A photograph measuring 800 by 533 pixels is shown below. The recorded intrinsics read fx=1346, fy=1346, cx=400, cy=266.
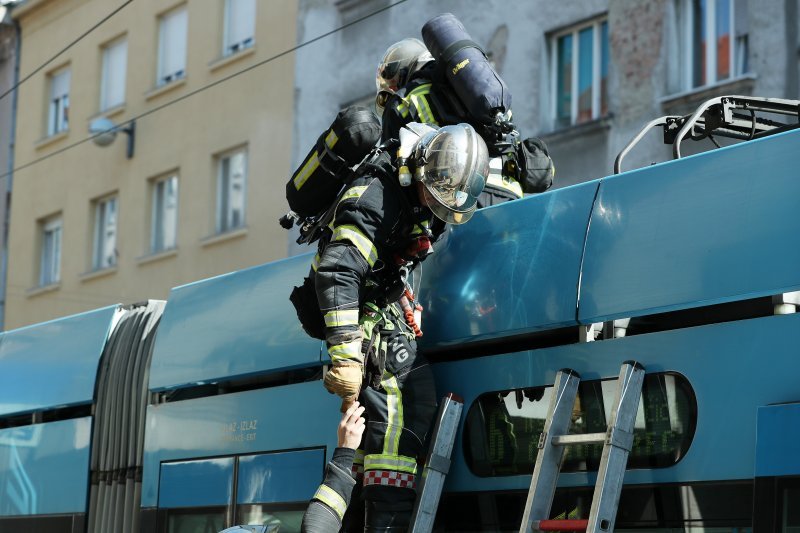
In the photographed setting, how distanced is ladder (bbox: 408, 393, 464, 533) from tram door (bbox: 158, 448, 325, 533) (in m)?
0.77

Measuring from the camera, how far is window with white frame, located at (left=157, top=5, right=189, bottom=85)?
22.8 meters

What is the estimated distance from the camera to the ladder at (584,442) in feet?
12.9

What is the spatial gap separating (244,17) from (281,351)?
1647 cm

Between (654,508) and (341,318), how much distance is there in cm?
125

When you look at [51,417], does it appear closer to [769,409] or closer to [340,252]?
[340,252]

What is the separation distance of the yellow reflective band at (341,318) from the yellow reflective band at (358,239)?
207 mm

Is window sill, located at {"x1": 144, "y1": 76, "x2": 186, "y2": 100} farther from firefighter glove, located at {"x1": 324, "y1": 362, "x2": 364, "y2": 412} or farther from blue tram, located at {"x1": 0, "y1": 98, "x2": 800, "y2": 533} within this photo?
firefighter glove, located at {"x1": 324, "y1": 362, "x2": 364, "y2": 412}

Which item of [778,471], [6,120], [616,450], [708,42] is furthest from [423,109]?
[6,120]

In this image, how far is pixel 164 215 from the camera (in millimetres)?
22750

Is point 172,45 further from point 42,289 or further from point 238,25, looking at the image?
point 42,289

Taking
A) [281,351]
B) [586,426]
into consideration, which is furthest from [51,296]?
[586,426]

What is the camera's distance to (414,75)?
541 cm

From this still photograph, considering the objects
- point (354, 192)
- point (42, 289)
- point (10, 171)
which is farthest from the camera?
point (10, 171)

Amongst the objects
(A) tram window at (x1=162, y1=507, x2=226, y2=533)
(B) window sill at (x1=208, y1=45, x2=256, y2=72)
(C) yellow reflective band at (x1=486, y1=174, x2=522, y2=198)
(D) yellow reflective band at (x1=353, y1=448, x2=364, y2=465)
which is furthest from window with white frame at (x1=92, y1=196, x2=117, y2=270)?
(D) yellow reflective band at (x1=353, y1=448, x2=364, y2=465)
